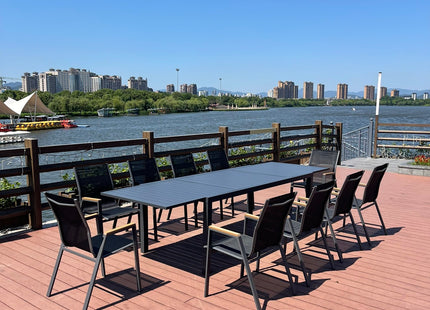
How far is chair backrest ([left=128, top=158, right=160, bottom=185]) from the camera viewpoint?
460 cm

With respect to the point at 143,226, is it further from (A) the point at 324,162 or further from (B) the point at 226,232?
(A) the point at 324,162

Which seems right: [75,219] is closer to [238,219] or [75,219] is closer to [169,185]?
[169,185]

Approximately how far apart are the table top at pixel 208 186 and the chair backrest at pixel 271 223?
71 cm

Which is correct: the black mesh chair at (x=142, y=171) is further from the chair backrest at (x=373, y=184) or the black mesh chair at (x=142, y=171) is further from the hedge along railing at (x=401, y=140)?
the hedge along railing at (x=401, y=140)

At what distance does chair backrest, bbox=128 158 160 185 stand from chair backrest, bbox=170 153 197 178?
1.26ft

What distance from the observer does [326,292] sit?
122 inches

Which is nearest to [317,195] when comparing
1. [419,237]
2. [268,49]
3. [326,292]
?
[326,292]

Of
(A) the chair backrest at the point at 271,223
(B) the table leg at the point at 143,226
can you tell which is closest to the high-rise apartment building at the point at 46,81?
(B) the table leg at the point at 143,226

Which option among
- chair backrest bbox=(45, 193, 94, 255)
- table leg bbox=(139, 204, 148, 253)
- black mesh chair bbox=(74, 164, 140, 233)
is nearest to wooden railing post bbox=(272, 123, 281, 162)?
black mesh chair bbox=(74, 164, 140, 233)

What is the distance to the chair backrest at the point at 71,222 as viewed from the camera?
110 inches

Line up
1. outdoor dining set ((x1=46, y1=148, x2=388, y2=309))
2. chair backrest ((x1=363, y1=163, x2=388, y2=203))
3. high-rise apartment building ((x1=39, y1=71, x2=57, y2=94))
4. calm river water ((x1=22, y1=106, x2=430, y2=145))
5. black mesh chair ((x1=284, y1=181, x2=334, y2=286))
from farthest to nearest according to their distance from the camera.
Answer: high-rise apartment building ((x1=39, y1=71, x2=57, y2=94))
calm river water ((x1=22, y1=106, x2=430, y2=145))
chair backrest ((x1=363, y1=163, x2=388, y2=203))
black mesh chair ((x1=284, y1=181, x2=334, y2=286))
outdoor dining set ((x1=46, y1=148, x2=388, y2=309))

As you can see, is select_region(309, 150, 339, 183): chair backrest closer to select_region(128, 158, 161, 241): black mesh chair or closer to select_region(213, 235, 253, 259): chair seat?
select_region(128, 158, 161, 241): black mesh chair

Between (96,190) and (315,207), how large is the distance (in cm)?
230

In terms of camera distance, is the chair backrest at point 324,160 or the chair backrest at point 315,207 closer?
the chair backrest at point 315,207
